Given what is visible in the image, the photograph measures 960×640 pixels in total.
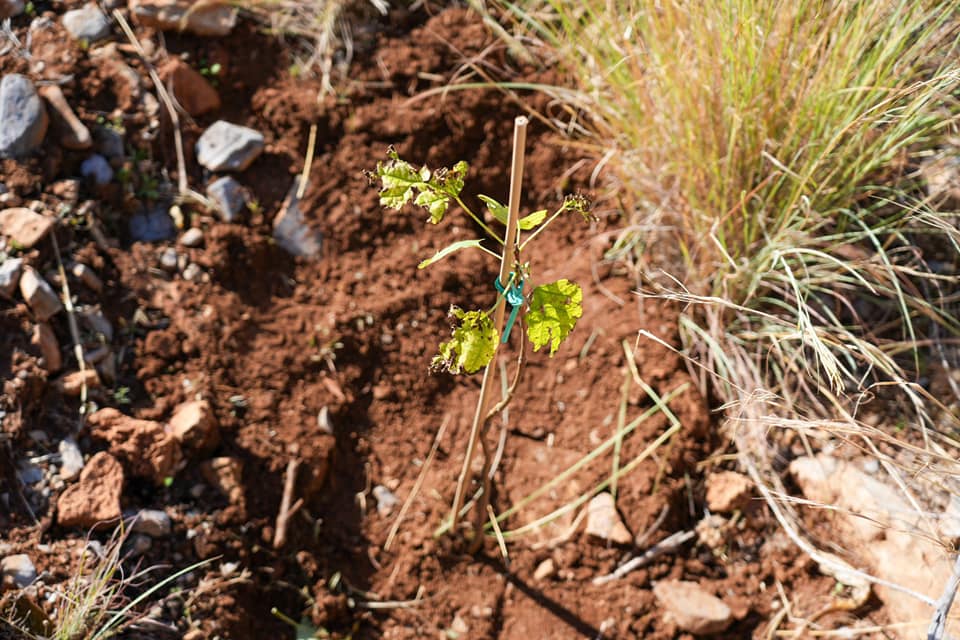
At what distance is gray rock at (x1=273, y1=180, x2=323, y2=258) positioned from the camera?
221 cm

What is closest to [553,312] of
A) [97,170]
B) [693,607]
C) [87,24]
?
[693,607]

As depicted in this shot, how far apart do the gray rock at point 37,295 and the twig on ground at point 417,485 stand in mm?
914

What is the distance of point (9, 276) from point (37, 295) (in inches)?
2.8

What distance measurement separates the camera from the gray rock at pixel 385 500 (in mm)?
1956

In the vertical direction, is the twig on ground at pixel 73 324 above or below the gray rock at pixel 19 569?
above

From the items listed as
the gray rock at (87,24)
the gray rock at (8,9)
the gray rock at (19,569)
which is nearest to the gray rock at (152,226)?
the gray rock at (87,24)

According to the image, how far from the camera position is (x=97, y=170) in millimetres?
2096

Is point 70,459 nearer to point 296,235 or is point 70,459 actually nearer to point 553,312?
point 296,235

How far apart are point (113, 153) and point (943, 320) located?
218cm

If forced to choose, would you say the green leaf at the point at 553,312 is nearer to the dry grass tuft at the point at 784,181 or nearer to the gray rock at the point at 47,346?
the dry grass tuft at the point at 784,181

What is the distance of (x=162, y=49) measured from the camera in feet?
7.63

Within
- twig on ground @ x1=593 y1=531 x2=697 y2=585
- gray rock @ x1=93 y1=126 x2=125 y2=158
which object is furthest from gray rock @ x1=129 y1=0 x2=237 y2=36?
twig on ground @ x1=593 y1=531 x2=697 y2=585

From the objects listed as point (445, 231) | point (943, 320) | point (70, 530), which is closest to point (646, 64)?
point (445, 231)

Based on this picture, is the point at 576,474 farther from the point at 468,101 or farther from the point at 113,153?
the point at 113,153
